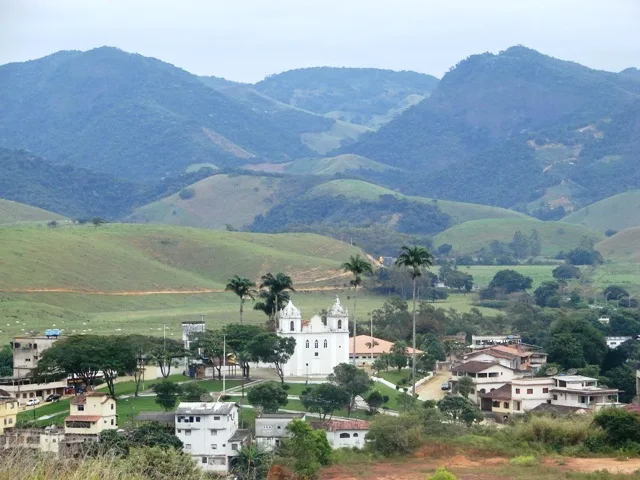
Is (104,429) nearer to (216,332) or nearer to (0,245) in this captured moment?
(216,332)

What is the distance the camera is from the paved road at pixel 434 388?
7075cm

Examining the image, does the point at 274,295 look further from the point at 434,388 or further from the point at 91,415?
the point at 91,415

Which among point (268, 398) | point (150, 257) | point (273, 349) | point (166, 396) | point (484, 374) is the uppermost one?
point (150, 257)

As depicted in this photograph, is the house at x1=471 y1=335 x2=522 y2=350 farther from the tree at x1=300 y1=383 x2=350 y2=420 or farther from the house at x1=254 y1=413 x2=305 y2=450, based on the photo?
the house at x1=254 y1=413 x2=305 y2=450

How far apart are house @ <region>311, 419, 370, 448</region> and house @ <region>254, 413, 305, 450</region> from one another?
149 cm

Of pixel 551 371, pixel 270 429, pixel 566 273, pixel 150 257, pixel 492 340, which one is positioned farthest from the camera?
pixel 566 273

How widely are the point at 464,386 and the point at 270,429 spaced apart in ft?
55.2

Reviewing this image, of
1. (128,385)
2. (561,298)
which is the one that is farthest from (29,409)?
(561,298)

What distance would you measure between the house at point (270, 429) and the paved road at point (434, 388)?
49.3 feet

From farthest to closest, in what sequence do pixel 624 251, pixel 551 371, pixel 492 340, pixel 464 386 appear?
pixel 624 251
pixel 492 340
pixel 551 371
pixel 464 386

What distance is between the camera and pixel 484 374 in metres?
73.4

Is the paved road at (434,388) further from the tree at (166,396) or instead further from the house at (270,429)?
the house at (270,429)

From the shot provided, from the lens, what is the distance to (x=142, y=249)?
15775 centimetres

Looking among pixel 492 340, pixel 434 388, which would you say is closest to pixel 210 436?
pixel 434 388
